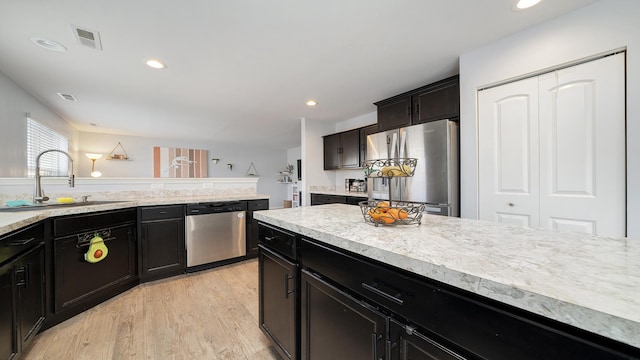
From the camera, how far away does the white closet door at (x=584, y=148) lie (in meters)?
1.54

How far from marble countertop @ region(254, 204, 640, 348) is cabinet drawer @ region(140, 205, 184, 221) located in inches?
88.8

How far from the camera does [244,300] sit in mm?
2262

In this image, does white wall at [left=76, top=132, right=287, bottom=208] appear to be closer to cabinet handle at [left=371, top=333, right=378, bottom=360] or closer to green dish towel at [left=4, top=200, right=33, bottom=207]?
green dish towel at [left=4, top=200, right=33, bottom=207]

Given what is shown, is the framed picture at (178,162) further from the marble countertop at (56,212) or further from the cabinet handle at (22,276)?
the cabinet handle at (22,276)

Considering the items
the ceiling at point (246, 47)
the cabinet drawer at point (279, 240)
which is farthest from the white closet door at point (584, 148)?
the cabinet drawer at point (279, 240)

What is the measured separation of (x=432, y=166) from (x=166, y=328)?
9.22 feet

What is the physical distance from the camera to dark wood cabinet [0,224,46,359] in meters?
1.27

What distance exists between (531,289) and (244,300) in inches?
91.0

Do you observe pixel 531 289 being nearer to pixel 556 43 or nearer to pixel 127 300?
pixel 556 43

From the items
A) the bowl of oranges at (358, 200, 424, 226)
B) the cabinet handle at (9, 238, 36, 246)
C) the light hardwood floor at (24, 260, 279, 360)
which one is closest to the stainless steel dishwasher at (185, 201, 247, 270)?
the light hardwood floor at (24, 260, 279, 360)

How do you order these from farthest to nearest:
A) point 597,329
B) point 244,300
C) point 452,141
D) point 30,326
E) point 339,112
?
point 339,112, point 452,141, point 244,300, point 30,326, point 597,329

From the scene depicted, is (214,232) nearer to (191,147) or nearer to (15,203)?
(15,203)

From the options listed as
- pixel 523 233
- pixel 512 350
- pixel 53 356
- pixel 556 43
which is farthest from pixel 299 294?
pixel 556 43

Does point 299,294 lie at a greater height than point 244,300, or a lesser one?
greater
